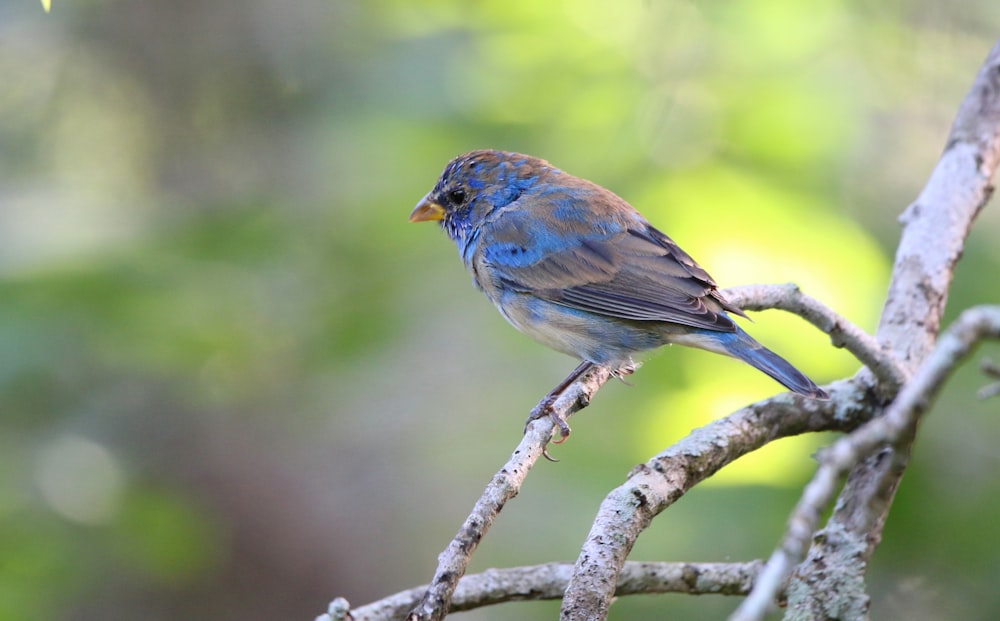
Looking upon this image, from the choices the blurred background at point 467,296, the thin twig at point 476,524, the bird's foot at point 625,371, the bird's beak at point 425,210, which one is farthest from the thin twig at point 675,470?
the bird's beak at point 425,210

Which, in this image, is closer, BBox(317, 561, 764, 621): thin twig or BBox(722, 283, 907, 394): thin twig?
BBox(317, 561, 764, 621): thin twig

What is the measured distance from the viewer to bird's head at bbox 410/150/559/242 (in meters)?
4.80

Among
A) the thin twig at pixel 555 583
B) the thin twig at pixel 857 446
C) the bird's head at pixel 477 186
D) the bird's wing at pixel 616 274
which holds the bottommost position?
the thin twig at pixel 857 446

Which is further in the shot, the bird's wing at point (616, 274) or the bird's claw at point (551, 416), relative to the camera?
the bird's wing at point (616, 274)

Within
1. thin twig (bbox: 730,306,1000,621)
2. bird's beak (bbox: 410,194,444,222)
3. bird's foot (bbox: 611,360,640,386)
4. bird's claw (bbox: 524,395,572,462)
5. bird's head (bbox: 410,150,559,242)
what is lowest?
thin twig (bbox: 730,306,1000,621)

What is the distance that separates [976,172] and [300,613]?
4.61m

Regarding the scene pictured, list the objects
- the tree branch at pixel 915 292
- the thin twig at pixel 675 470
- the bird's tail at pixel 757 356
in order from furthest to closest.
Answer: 1. the bird's tail at pixel 757 356
2. the tree branch at pixel 915 292
3. the thin twig at pixel 675 470

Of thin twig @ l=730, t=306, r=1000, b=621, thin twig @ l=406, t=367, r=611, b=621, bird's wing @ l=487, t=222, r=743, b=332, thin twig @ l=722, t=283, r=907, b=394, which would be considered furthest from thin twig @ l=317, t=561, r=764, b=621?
thin twig @ l=730, t=306, r=1000, b=621

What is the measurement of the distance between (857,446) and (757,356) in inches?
82.5

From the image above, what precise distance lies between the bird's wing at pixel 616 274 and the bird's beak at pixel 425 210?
452 mm

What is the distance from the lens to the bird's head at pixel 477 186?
4805 mm

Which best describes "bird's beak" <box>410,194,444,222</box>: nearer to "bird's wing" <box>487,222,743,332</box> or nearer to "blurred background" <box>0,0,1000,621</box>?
"blurred background" <box>0,0,1000,621</box>

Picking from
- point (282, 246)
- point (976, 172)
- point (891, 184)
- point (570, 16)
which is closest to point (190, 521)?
point (282, 246)

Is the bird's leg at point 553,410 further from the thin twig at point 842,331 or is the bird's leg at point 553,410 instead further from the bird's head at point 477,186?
the bird's head at point 477,186
